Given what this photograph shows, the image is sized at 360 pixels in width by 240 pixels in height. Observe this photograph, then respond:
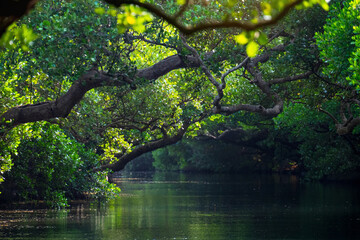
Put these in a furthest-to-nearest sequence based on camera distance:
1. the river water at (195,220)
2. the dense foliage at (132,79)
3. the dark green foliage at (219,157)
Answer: the dark green foliage at (219,157)
the dense foliage at (132,79)
the river water at (195,220)

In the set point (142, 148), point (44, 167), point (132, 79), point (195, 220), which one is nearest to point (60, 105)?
point (132, 79)

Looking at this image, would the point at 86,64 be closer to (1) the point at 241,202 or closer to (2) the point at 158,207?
(2) the point at 158,207

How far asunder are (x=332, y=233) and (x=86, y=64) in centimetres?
887

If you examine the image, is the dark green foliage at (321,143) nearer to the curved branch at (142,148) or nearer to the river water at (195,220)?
the curved branch at (142,148)

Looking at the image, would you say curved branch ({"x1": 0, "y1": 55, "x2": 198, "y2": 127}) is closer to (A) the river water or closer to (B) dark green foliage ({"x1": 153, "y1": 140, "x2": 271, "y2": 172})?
(A) the river water

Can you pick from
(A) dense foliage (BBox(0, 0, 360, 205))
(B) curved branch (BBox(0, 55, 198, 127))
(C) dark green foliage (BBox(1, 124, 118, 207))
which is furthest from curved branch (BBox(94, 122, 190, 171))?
(B) curved branch (BBox(0, 55, 198, 127))

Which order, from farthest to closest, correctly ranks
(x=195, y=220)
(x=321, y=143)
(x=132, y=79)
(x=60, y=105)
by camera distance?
1. (x=321, y=143)
2. (x=195, y=220)
3. (x=132, y=79)
4. (x=60, y=105)

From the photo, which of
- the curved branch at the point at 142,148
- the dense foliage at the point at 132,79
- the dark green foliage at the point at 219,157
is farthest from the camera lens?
the dark green foliage at the point at 219,157

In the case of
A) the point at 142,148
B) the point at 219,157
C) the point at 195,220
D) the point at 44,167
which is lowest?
the point at 195,220

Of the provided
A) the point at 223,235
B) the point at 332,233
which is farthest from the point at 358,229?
the point at 223,235

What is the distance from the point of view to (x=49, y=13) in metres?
18.6

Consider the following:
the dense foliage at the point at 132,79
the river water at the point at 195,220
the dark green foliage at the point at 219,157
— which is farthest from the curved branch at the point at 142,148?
the dark green foliage at the point at 219,157

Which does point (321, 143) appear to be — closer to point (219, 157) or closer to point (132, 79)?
point (132, 79)

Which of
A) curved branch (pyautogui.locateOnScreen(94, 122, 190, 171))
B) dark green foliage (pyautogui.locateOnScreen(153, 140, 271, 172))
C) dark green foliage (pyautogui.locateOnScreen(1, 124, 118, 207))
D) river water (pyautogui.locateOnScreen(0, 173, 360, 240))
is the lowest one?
river water (pyautogui.locateOnScreen(0, 173, 360, 240))
